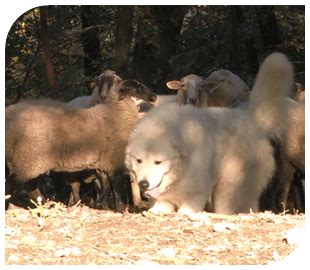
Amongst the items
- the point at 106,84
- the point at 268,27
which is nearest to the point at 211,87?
the point at 106,84

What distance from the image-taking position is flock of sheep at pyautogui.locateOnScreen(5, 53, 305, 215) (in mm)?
10078

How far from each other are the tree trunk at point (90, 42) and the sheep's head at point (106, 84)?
95.3 inches

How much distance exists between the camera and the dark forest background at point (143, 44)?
46.6ft

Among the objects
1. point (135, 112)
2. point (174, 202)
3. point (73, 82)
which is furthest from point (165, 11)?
point (174, 202)

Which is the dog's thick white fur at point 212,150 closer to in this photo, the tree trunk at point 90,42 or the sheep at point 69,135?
the sheep at point 69,135

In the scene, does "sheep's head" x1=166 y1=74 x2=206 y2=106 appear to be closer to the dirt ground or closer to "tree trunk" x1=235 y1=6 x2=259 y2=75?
the dirt ground

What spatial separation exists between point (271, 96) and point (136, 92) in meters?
2.93

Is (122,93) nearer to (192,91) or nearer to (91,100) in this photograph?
(91,100)

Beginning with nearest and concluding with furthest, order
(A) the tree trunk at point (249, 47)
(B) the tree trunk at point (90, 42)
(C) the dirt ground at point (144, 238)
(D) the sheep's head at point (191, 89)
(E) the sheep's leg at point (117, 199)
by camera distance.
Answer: (C) the dirt ground at point (144, 238) < (E) the sheep's leg at point (117, 199) < (D) the sheep's head at point (191, 89) < (B) the tree trunk at point (90, 42) < (A) the tree trunk at point (249, 47)

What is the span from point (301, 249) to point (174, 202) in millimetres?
2111

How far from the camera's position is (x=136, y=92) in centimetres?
1180

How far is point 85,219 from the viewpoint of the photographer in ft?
25.4

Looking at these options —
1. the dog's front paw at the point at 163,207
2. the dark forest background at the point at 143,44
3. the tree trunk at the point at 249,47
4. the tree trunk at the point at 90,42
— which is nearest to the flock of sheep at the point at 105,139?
the dog's front paw at the point at 163,207

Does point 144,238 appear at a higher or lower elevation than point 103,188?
higher
